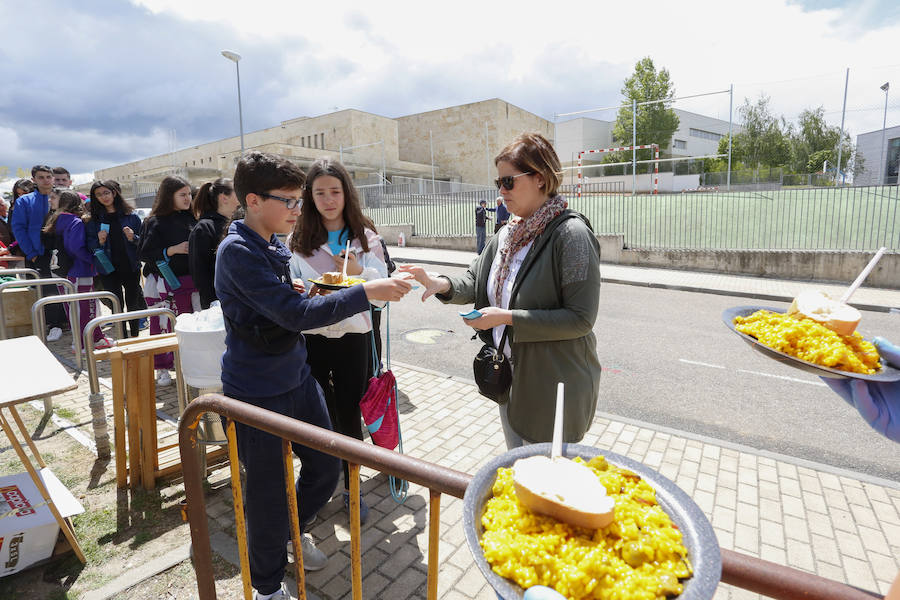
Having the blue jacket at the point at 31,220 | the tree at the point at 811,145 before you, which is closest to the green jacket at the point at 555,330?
the blue jacket at the point at 31,220

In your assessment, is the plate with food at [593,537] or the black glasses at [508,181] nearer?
the plate with food at [593,537]

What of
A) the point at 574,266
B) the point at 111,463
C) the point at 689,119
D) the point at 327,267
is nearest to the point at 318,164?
the point at 327,267

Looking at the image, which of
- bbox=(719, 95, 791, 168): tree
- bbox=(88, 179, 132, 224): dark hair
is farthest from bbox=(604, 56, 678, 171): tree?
bbox=(88, 179, 132, 224): dark hair

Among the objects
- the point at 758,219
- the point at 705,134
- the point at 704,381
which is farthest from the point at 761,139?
the point at 704,381

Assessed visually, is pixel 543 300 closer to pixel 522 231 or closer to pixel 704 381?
pixel 522 231

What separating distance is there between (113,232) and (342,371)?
16.7 ft

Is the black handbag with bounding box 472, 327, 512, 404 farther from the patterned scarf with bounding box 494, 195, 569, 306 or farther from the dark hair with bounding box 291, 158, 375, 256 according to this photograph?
the dark hair with bounding box 291, 158, 375, 256

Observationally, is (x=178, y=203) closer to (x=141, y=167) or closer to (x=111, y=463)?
(x=111, y=463)

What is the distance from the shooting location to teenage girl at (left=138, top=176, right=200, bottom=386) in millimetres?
5172

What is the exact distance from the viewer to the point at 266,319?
220cm

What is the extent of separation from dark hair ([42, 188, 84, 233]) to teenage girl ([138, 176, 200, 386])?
2255mm

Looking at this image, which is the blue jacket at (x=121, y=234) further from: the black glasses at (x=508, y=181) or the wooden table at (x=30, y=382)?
the black glasses at (x=508, y=181)

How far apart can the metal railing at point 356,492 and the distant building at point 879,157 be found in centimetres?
2280

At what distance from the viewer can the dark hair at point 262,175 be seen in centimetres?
222
